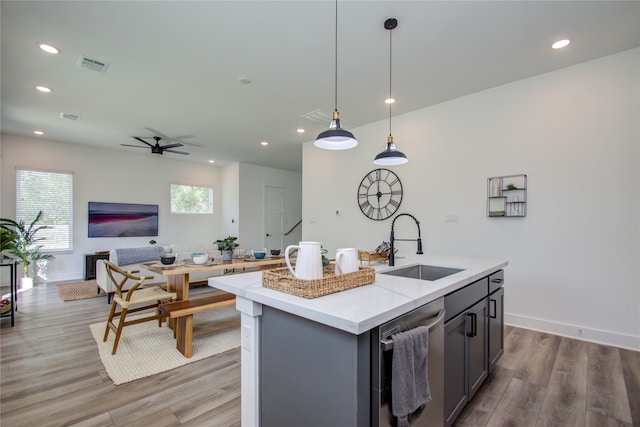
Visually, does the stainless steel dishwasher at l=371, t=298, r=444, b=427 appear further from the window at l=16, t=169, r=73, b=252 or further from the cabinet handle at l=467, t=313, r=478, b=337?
the window at l=16, t=169, r=73, b=252

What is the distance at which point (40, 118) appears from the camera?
15.2 feet

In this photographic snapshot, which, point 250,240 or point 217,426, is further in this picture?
point 250,240

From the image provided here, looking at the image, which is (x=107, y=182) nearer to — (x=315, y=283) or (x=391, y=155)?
(x=391, y=155)

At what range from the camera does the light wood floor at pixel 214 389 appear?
1789mm

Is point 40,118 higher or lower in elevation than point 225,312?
higher

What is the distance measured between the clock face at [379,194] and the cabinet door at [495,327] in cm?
237

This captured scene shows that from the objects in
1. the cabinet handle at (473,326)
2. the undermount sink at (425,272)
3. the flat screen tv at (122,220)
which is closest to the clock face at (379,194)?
the undermount sink at (425,272)

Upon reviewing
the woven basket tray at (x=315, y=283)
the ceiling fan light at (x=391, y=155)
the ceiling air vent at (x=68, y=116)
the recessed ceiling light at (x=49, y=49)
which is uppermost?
the recessed ceiling light at (x=49, y=49)

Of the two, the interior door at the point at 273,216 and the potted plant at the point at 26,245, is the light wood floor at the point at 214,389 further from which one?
the interior door at the point at 273,216

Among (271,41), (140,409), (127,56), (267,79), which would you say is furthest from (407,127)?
(140,409)

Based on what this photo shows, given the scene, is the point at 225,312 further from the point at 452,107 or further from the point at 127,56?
the point at 452,107

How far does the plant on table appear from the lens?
207 inches

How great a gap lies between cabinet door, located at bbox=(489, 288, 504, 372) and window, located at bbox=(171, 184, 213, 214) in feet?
24.7

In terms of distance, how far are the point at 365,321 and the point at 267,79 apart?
3.20 metres
